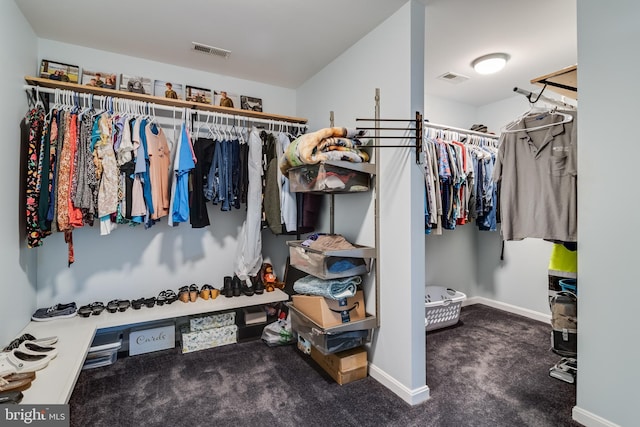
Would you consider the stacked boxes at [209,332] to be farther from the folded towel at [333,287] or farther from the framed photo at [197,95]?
the framed photo at [197,95]

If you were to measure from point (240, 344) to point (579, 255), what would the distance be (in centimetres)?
257

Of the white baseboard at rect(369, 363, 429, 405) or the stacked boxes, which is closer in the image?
the white baseboard at rect(369, 363, 429, 405)

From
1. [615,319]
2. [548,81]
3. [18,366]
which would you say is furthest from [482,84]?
[18,366]

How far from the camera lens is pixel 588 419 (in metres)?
1.66

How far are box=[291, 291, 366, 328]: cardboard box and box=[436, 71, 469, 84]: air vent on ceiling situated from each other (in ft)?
7.52

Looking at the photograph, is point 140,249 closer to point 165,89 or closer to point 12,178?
point 12,178

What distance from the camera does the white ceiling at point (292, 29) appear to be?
2029 millimetres

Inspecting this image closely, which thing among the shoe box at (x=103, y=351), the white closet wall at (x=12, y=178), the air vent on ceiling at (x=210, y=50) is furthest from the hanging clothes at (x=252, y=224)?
the white closet wall at (x=12, y=178)

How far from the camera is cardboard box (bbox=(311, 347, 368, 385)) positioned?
217 cm

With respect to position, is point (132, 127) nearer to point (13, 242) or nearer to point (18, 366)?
point (13, 242)

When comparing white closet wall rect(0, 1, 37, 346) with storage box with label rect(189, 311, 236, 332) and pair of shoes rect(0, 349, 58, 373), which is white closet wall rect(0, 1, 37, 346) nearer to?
pair of shoes rect(0, 349, 58, 373)

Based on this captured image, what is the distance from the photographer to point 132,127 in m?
2.49

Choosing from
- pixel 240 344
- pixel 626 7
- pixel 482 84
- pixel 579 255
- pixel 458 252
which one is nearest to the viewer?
pixel 626 7

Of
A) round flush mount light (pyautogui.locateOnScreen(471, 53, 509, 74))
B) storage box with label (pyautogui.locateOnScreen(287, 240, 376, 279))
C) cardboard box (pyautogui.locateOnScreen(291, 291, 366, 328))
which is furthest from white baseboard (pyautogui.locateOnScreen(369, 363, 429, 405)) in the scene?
round flush mount light (pyautogui.locateOnScreen(471, 53, 509, 74))
